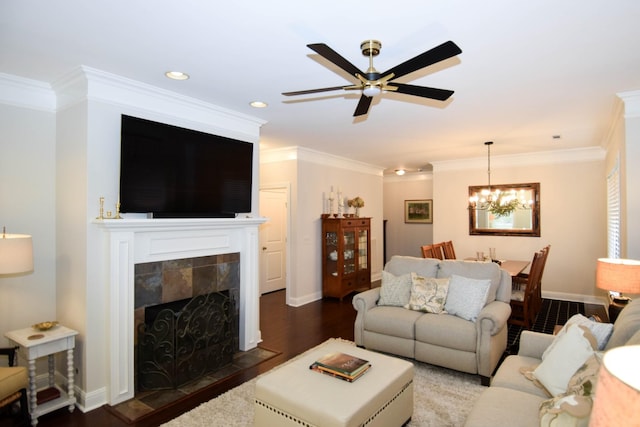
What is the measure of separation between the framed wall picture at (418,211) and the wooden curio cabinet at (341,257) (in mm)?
2999

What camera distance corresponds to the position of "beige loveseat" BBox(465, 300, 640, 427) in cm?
162

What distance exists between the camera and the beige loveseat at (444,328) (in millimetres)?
3215

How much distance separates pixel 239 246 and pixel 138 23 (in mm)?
2393

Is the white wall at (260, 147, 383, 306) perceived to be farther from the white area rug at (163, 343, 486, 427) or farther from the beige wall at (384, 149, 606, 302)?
the white area rug at (163, 343, 486, 427)

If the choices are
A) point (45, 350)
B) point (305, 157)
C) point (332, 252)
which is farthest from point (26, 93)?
point (332, 252)

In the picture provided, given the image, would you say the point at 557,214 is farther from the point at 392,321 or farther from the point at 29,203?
the point at 29,203

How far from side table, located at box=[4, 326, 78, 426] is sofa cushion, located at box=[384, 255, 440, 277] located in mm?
3160

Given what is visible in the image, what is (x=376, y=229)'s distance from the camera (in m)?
8.05

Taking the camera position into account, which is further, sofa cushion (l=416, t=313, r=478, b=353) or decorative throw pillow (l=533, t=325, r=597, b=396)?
sofa cushion (l=416, t=313, r=478, b=353)

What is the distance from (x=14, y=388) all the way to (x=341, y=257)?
4.56 metres

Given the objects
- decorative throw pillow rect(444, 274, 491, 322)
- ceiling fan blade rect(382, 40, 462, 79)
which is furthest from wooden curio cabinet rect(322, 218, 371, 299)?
ceiling fan blade rect(382, 40, 462, 79)

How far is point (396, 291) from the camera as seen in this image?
3.99 meters

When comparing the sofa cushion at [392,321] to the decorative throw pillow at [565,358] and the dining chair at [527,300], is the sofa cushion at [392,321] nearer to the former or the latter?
the decorative throw pillow at [565,358]

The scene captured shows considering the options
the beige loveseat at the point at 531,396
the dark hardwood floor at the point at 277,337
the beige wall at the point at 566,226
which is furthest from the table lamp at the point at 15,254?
the beige wall at the point at 566,226
